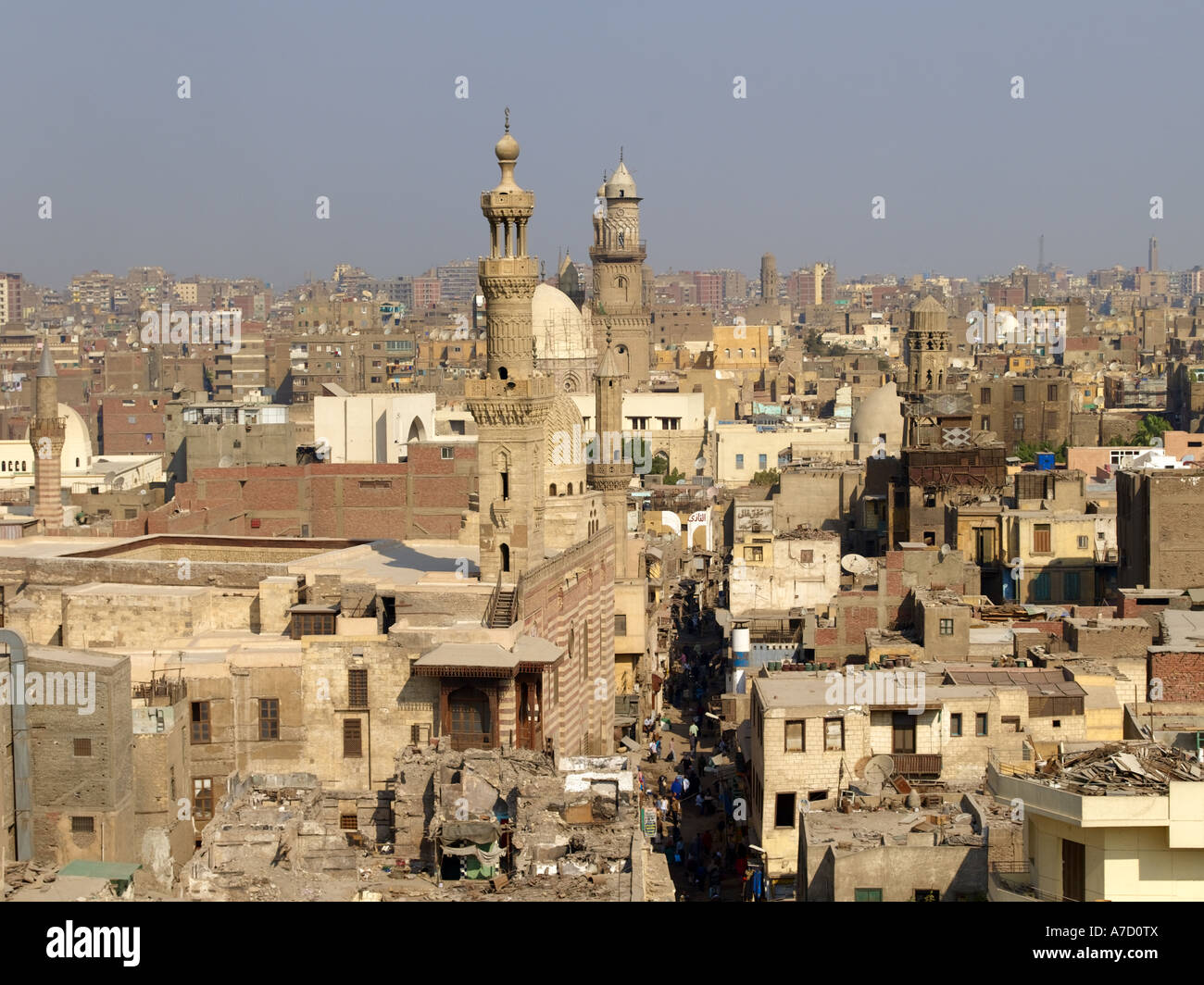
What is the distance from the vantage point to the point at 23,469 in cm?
7119

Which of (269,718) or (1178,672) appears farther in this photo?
(269,718)

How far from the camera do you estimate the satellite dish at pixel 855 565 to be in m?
42.3

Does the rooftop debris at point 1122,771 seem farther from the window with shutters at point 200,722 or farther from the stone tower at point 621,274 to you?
the stone tower at point 621,274

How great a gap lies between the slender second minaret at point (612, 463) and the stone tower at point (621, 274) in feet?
174

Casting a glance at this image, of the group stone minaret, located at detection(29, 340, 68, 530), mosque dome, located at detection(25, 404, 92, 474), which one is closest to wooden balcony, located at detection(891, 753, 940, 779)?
stone minaret, located at detection(29, 340, 68, 530)

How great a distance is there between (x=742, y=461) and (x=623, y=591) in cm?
3878

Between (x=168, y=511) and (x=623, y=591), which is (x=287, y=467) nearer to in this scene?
(x=168, y=511)

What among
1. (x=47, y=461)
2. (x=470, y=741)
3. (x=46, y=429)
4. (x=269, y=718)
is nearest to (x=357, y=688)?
(x=269, y=718)

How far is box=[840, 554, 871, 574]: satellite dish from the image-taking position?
139 feet

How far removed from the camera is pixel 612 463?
4575 cm

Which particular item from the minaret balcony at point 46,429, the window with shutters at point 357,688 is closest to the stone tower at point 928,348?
the minaret balcony at point 46,429

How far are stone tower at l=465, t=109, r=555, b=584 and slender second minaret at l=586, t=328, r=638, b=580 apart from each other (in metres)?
9.37

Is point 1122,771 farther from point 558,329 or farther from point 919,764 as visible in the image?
point 558,329

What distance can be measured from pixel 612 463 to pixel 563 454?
5.78 m
